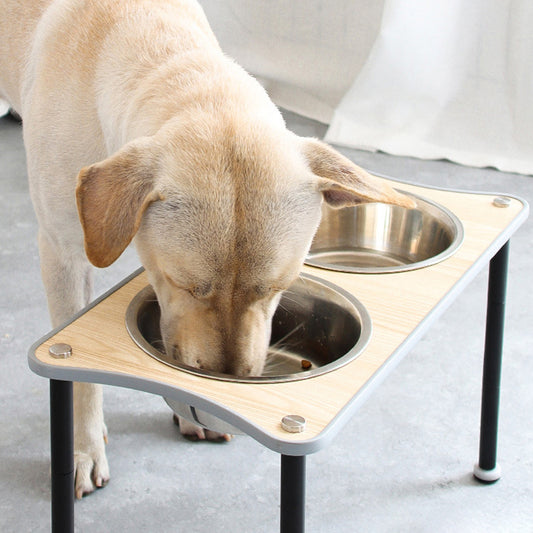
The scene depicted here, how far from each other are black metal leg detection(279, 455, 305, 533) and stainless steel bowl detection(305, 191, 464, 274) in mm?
803

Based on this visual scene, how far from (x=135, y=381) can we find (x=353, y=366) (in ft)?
1.16

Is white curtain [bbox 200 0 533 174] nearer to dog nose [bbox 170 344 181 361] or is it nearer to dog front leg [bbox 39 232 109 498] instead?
dog front leg [bbox 39 232 109 498]

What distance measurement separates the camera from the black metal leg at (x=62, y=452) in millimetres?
1563

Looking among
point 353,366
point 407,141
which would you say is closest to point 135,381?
point 353,366

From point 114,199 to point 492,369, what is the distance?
1.13 m

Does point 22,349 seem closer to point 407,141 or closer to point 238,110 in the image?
point 238,110

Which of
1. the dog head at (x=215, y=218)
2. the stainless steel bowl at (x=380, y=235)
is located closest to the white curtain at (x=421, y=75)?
the stainless steel bowl at (x=380, y=235)

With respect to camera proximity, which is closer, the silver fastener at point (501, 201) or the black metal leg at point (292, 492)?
the black metal leg at point (292, 492)

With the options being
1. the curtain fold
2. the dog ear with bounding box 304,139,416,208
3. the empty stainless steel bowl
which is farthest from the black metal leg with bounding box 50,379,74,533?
the curtain fold

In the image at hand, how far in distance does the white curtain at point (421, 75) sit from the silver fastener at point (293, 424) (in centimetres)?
298

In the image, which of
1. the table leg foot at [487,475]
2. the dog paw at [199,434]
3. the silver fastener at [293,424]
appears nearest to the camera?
the silver fastener at [293,424]

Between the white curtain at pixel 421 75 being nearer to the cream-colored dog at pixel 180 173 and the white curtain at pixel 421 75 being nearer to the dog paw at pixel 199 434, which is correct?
the dog paw at pixel 199 434

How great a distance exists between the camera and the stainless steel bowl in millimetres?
2107

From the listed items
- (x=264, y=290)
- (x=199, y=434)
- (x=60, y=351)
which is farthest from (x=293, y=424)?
(x=199, y=434)
